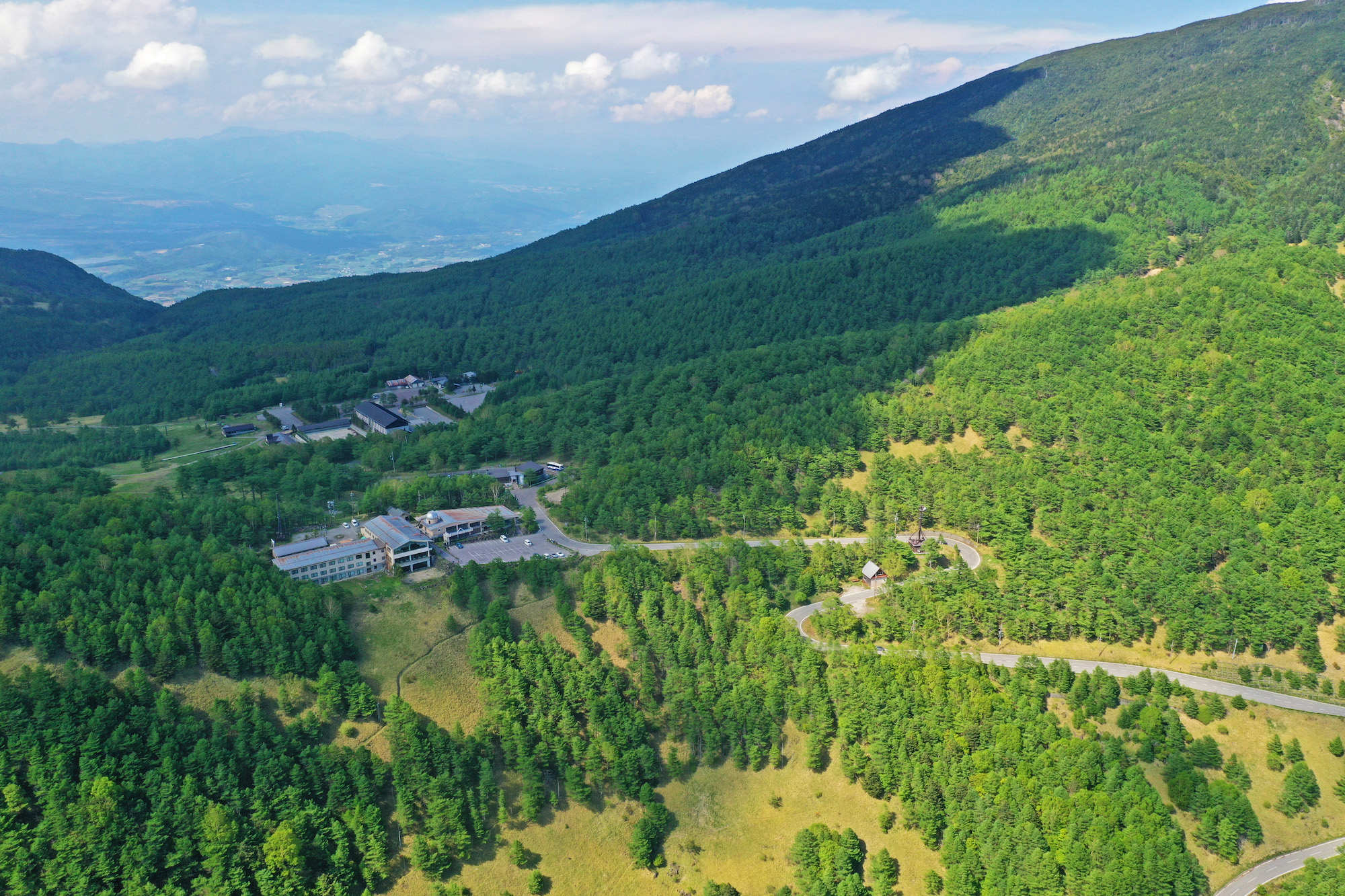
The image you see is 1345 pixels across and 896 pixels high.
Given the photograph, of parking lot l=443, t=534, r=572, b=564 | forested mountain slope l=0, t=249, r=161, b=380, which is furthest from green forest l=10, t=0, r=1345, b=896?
forested mountain slope l=0, t=249, r=161, b=380

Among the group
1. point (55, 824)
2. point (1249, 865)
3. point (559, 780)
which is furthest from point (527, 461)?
point (1249, 865)

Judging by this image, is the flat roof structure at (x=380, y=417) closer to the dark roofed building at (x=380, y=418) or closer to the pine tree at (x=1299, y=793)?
the dark roofed building at (x=380, y=418)

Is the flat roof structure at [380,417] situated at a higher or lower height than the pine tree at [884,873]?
higher

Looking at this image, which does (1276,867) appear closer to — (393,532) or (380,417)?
(393,532)

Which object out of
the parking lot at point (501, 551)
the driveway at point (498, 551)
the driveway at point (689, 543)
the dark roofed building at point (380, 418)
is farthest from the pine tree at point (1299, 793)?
the dark roofed building at point (380, 418)

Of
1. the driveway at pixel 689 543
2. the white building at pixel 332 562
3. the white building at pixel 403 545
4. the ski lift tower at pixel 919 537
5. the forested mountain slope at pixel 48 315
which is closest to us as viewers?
the white building at pixel 332 562

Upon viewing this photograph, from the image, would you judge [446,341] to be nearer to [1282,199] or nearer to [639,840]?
[639,840]

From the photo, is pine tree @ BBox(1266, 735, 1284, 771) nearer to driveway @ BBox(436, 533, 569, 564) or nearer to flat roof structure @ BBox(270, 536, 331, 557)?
driveway @ BBox(436, 533, 569, 564)
